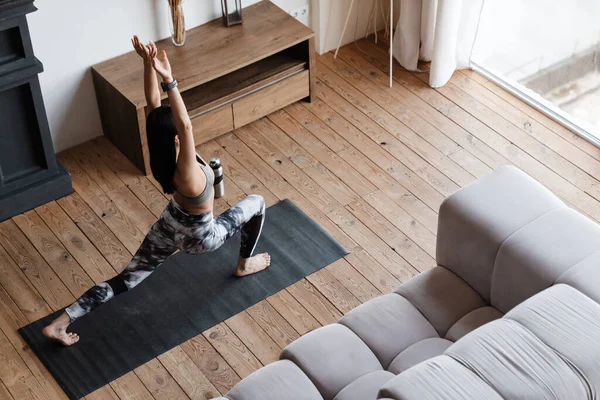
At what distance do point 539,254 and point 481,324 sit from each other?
0.29 meters

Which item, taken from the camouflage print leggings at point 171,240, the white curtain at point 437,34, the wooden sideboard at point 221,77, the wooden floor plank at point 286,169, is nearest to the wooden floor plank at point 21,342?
the camouflage print leggings at point 171,240

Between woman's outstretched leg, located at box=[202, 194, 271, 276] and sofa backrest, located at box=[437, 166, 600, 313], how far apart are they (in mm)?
748

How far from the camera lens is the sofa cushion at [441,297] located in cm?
281

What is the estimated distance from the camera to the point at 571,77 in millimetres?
4305

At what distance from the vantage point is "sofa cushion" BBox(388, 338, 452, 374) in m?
2.67

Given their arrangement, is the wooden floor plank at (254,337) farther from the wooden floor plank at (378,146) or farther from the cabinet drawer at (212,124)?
the cabinet drawer at (212,124)

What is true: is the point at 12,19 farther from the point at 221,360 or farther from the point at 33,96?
the point at 221,360

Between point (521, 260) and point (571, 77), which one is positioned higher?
point (521, 260)

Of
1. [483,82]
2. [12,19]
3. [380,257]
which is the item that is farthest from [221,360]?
[483,82]

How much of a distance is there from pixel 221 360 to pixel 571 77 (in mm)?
2283

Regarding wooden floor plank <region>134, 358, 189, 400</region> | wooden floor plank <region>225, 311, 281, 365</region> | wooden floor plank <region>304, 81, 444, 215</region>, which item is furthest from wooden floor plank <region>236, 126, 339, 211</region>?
wooden floor plank <region>134, 358, 189, 400</region>

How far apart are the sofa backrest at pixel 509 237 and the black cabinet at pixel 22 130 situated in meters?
1.79

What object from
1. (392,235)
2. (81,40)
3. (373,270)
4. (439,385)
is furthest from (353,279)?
(81,40)

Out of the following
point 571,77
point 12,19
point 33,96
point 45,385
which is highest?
point 12,19
